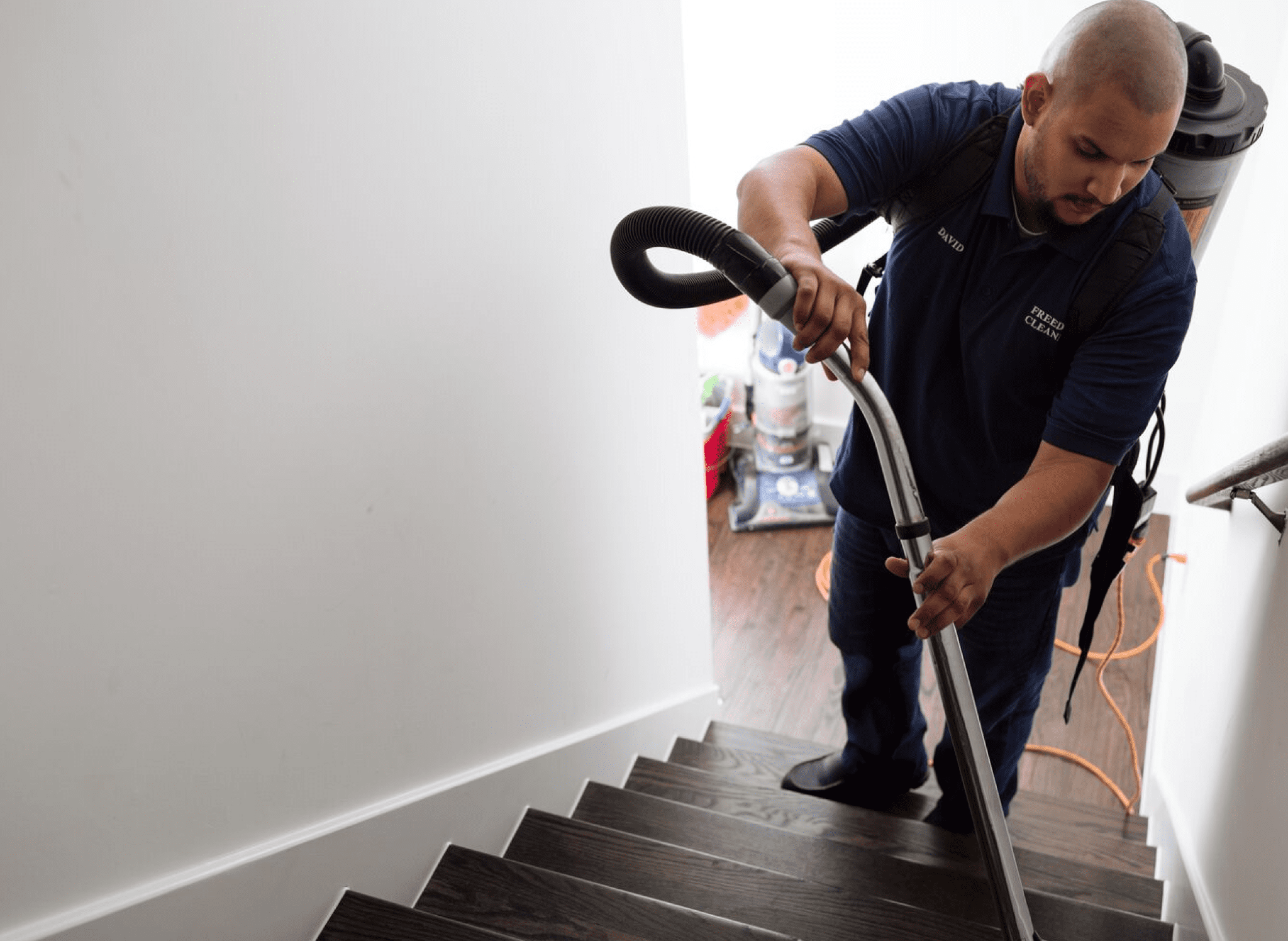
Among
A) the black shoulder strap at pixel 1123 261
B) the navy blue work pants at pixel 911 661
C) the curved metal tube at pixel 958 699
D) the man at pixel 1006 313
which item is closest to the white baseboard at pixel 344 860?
the navy blue work pants at pixel 911 661

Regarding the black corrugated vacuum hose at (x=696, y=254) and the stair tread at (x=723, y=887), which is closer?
the black corrugated vacuum hose at (x=696, y=254)

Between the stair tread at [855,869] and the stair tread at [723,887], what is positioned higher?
the stair tread at [723,887]

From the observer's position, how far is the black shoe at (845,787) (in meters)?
2.18

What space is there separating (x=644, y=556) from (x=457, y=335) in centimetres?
77

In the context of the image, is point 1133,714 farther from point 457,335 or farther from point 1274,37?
point 457,335

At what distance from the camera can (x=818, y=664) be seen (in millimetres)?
3059

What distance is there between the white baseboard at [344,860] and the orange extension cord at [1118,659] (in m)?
0.75

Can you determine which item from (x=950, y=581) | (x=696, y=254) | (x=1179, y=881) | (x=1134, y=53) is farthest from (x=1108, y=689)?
(x=696, y=254)

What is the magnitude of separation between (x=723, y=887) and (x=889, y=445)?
0.88 meters

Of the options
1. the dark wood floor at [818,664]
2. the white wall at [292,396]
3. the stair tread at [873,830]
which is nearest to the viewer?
the white wall at [292,396]

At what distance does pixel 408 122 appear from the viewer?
50.7 inches

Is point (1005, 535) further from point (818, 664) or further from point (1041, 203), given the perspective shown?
point (818, 664)

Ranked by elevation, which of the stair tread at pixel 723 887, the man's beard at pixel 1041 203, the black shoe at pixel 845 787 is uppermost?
the man's beard at pixel 1041 203

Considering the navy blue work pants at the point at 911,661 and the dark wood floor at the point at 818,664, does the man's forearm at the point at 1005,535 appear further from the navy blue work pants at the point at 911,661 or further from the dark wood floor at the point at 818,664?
the dark wood floor at the point at 818,664
